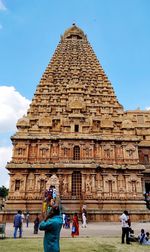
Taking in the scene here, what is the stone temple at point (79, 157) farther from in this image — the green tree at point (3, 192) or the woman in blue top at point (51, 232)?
the green tree at point (3, 192)

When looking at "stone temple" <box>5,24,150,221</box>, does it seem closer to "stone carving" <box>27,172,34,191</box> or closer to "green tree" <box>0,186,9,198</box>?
"stone carving" <box>27,172,34,191</box>

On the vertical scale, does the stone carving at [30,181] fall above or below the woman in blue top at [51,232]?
above

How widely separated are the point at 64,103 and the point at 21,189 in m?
15.0

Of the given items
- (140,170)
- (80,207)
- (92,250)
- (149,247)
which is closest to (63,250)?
(92,250)

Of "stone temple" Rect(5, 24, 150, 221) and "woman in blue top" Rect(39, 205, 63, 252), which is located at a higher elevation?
"stone temple" Rect(5, 24, 150, 221)

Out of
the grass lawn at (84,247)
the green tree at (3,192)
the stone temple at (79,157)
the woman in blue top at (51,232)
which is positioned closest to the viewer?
the woman in blue top at (51,232)

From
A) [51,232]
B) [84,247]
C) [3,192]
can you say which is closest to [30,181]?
[84,247]

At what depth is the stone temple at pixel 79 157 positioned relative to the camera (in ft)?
96.3

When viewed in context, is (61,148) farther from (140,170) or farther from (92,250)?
(92,250)

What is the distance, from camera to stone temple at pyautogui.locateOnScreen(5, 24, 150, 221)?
2936 cm

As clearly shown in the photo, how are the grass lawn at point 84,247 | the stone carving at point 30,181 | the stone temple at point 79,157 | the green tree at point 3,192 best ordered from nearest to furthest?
the grass lawn at point 84,247
the stone temple at point 79,157
the stone carving at point 30,181
the green tree at point 3,192

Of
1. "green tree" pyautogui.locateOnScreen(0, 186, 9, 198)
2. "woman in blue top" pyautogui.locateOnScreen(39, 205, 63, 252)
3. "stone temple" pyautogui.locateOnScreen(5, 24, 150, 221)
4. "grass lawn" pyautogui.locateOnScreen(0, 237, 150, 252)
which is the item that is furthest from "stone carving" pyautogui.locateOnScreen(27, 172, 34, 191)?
"green tree" pyautogui.locateOnScreen(0, 186, 9, 198)

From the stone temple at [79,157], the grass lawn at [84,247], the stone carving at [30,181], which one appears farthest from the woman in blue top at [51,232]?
the stone carving at [30,181]

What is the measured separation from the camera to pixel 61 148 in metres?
31.9
